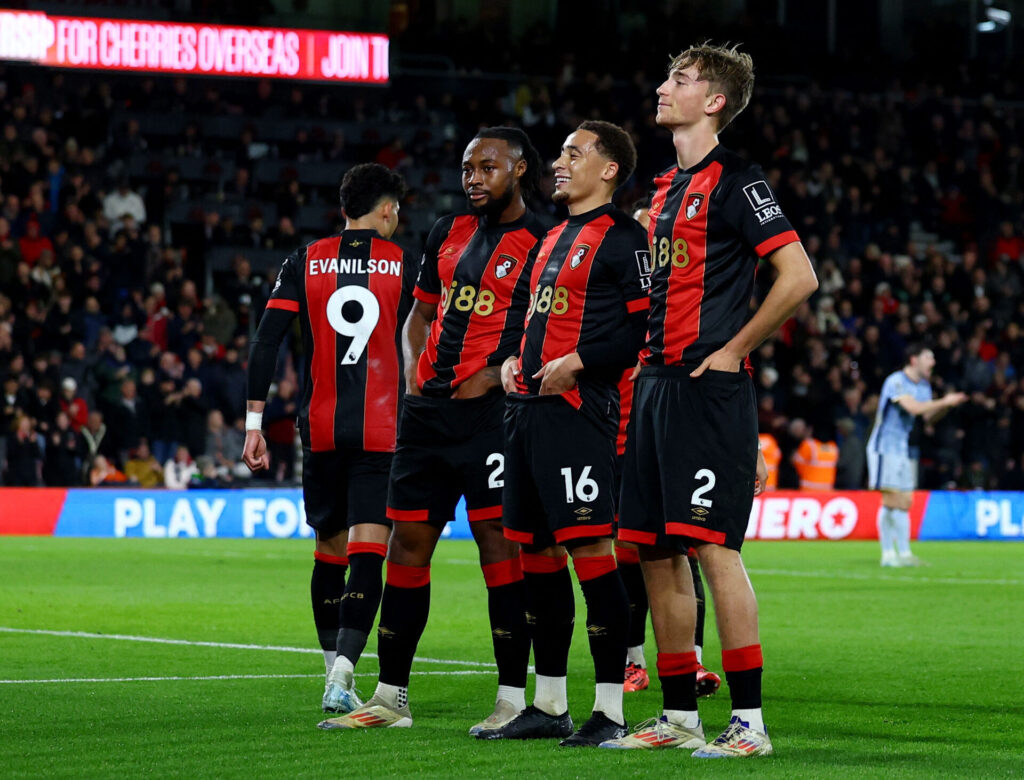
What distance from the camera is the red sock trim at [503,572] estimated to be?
21.2 feet

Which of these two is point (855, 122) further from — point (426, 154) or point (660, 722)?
point (660, 722)

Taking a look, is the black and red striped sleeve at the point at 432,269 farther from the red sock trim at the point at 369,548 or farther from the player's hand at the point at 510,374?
the red sock trim at the point at 369,548

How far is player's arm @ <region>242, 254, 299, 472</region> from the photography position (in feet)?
23.1

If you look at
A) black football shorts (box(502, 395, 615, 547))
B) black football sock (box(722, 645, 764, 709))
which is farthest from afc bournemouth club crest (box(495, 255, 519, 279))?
black football sock (box(722, 645, 764, 709))

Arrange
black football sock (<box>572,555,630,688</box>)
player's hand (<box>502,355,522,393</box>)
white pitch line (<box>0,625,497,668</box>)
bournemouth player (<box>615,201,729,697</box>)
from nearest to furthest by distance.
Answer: black football sock (<box>572,555,630,688</box>)
player's hand (<box>502,355,522,393</box>)
bournemouth player (<box>615,201,729,697</box>)
white pitch line (<box>0,625,497,668</box>)

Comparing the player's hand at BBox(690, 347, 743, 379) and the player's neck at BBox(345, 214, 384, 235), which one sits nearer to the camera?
the player's hand at BBox(690, 347, 743, 379)

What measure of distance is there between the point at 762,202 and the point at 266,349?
2.49 m

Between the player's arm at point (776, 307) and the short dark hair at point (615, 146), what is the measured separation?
881 millimetres

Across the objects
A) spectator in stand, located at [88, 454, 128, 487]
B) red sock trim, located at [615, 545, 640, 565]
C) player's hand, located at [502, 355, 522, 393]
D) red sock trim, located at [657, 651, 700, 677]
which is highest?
player's hand, located at [502, 355, 522, 393]

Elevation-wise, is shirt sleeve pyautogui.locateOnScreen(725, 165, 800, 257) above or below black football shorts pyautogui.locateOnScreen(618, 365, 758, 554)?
above

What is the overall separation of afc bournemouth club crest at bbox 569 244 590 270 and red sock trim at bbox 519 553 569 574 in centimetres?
106

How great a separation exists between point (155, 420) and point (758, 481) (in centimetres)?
1612

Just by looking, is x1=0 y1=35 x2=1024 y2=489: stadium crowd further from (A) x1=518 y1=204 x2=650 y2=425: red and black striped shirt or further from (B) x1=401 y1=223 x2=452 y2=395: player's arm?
(A) x1=518 y1=204 x2=650 y2=425: red and black striped shirt

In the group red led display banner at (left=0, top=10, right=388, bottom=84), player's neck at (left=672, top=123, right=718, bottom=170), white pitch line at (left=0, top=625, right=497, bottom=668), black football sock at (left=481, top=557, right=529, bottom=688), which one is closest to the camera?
player's neck at (left=672, top=123, right=718, bottom=170)
